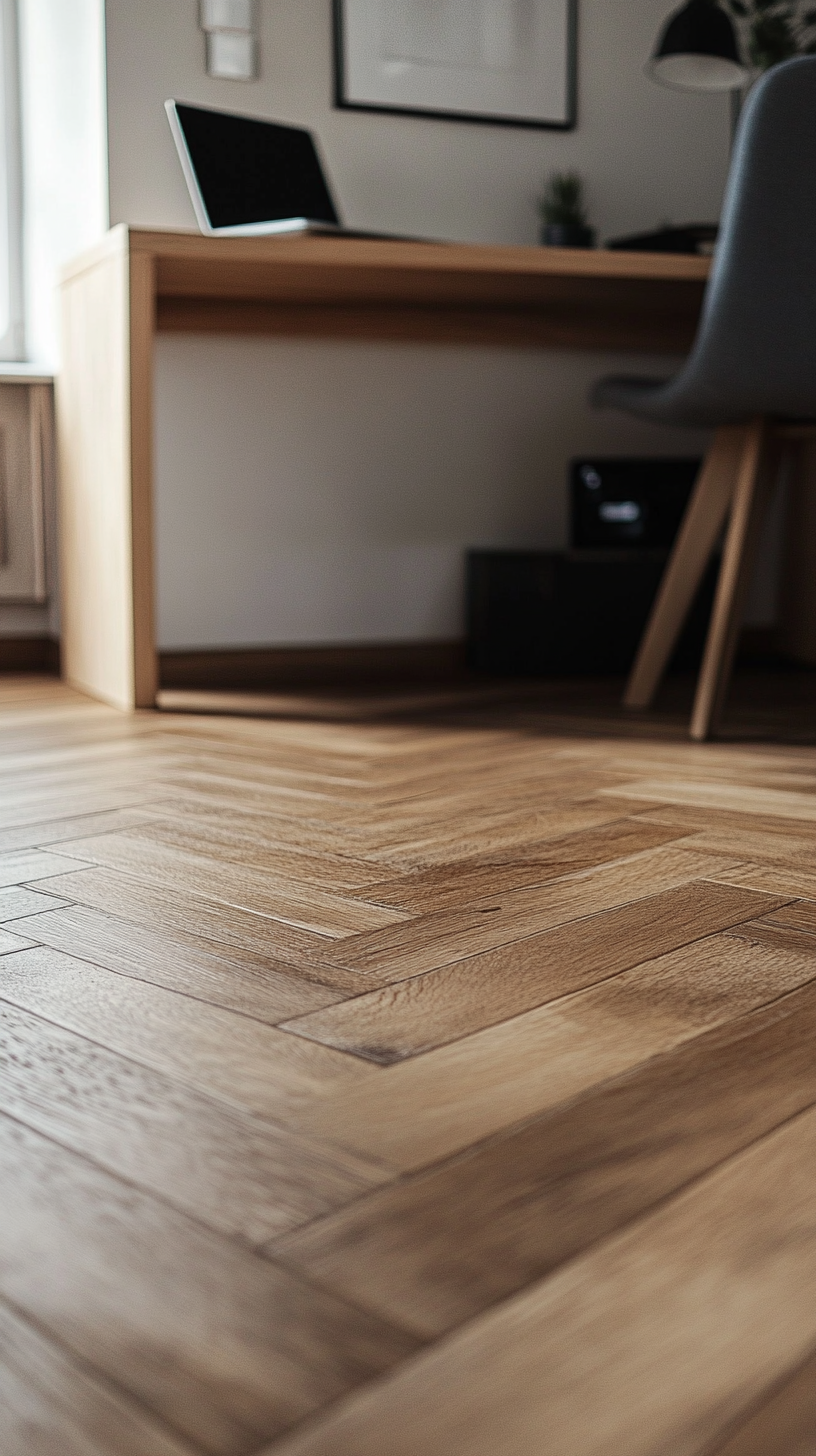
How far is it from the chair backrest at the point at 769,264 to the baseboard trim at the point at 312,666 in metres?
0.84

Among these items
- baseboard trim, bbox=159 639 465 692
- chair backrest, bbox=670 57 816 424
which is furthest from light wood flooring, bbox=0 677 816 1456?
baseboard trim, bbox=159 639 465 692

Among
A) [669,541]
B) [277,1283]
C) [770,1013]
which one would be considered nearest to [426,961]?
[770,1013]

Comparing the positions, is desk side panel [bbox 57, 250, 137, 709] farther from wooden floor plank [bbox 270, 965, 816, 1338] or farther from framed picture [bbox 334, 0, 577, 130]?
wooden floor plank [bbox 270, 965, 816, 1338]

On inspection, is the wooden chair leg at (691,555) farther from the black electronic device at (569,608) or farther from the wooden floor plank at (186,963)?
the wooden floor plank at (186,963)

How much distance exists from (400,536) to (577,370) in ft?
1.56

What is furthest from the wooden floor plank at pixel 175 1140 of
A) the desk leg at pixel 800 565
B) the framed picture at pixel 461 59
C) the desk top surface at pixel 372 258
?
the desk leg at pixel 800 565

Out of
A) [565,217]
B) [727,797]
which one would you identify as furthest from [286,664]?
[727,797]

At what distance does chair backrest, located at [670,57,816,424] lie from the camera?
4.73ft

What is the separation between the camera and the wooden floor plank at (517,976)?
64 cm

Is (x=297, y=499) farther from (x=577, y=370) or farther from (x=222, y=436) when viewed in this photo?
(x=577, y=370)

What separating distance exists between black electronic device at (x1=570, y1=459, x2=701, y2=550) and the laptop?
2.03 ft

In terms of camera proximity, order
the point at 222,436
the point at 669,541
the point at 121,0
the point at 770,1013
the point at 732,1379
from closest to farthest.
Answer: the point at 732,1379 → the point at 770,1013 → the point at 121,0 → the point at 222,436 → the point at 669,541

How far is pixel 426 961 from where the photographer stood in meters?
0.75

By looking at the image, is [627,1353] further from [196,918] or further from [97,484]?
[97,484]
